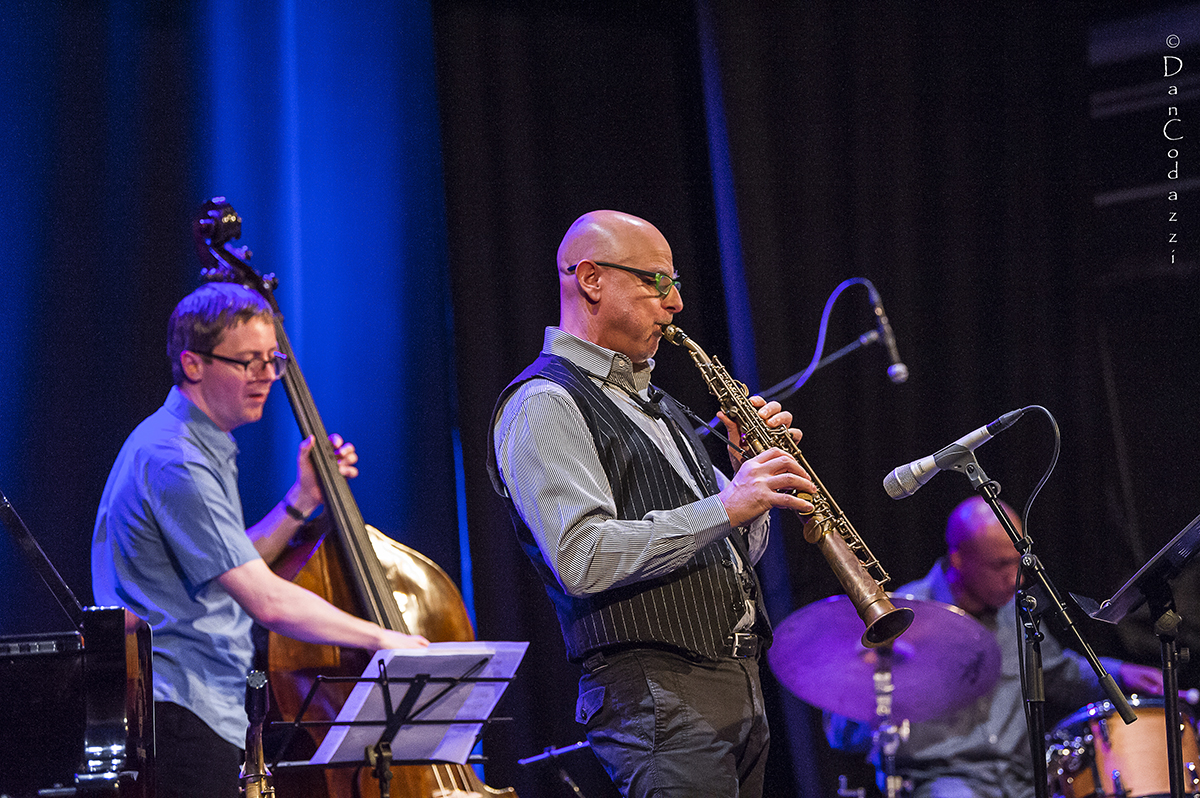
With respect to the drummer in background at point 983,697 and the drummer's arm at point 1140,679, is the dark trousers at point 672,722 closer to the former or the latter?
the drummer in background at point 983,697

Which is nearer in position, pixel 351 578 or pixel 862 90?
pixel 351 578

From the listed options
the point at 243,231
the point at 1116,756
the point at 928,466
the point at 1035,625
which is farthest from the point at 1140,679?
the point at 243,231

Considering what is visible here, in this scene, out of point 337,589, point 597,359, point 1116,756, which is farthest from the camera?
point 1116,756

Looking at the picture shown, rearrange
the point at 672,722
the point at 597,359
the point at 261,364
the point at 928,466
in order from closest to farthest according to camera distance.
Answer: the point at 672,722, the point at 928,466, the point at 597,359, the point at 261,364

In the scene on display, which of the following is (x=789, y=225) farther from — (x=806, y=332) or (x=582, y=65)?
(x=582, y=65)

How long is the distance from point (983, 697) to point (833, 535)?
2.05 metres

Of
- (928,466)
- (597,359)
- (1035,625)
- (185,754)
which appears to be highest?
(597,359)

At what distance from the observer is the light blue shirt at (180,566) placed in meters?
3.29

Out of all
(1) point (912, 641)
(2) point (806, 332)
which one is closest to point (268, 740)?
(1) point (912, 641)

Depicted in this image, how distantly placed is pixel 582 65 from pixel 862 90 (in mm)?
1203

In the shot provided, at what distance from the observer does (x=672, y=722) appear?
2.53 m

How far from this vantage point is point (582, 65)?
16.7 feet

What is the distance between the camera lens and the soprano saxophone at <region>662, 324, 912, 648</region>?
2619mm

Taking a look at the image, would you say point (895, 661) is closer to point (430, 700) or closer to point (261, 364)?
point (430, 700)
